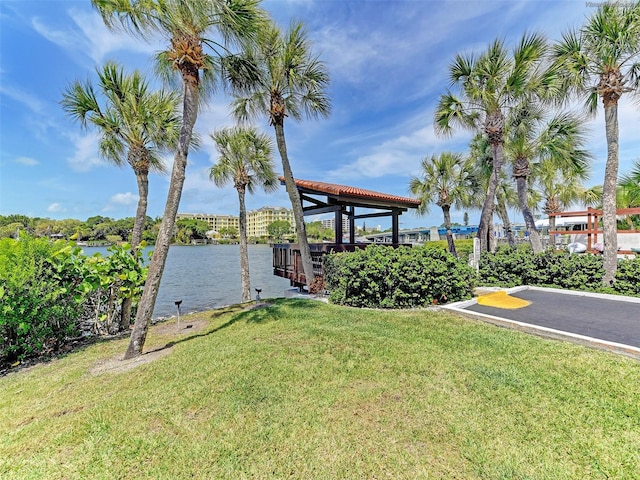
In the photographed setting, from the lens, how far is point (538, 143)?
11.1 meters

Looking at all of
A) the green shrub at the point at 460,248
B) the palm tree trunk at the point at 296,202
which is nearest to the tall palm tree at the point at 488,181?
the green shrub at the point at 460,248

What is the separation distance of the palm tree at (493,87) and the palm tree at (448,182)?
5.74 meters

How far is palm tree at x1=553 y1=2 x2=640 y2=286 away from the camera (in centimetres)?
719

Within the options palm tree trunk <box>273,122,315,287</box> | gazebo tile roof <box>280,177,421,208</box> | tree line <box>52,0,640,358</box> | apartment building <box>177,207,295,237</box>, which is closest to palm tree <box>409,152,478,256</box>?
tree line <box>52,0,640,358</box>

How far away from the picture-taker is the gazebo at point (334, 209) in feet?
30.5

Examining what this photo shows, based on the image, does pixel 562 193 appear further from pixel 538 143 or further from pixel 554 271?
pixel 554 271

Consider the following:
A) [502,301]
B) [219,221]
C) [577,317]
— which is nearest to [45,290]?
[502,301]

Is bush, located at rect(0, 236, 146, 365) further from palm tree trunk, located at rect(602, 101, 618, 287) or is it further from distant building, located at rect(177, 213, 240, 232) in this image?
distant building, located at rect(177, 213, 240, 232)

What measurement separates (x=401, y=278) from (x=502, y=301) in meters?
2.51

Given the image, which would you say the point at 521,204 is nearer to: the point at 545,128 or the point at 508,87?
the point at 545,128

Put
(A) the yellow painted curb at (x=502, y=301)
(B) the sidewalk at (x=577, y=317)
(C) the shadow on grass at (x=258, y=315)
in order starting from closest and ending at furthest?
(B) the sidewalk at (x=577, y=317) → (C) the shadow on grass at (x=258, y=315) → (A) the yellow painted curb at (x=502, y=301)

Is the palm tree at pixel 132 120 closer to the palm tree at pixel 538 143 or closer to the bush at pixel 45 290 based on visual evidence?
the bush at pixel 45 290

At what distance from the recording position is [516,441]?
2215 mm

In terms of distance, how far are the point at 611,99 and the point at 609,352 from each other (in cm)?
783
